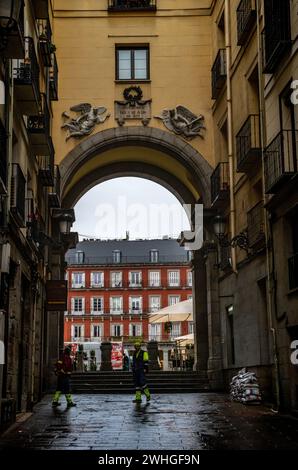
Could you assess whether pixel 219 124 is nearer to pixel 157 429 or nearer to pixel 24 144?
pixel 24 144

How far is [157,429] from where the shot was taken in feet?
37.3

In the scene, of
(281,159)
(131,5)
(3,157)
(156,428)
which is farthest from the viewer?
(131,5)

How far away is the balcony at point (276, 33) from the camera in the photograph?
14.2 m

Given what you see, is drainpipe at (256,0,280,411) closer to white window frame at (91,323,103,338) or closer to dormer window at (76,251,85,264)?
white window frame at (91,323,103,338)

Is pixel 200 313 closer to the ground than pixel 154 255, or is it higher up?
closer to the ground

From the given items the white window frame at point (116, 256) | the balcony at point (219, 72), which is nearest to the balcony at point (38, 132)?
the balcony at point (219, 72)

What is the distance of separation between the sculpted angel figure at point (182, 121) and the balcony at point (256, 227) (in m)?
6.71

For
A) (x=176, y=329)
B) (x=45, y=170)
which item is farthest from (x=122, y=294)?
(x=45, y=170)

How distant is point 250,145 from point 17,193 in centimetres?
670

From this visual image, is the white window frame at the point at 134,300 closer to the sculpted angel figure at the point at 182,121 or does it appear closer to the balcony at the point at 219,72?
the sculpted angel figure at the point at 182,121

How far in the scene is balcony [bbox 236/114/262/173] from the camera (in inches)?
678

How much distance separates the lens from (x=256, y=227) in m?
17.4

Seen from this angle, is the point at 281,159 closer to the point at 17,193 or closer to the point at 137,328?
the point at 17,193

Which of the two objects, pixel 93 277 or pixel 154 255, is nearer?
pixel 93 277
